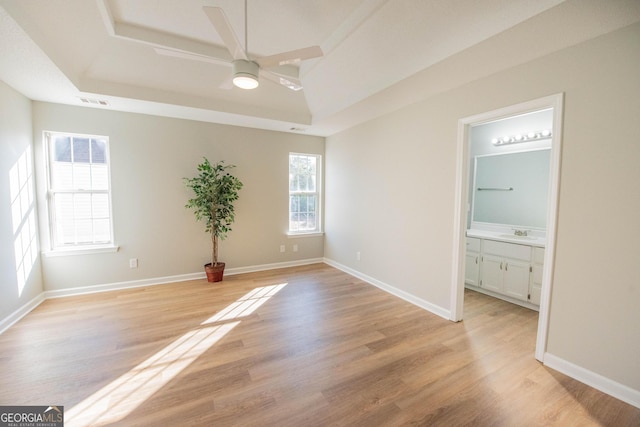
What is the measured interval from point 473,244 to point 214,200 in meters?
3.80

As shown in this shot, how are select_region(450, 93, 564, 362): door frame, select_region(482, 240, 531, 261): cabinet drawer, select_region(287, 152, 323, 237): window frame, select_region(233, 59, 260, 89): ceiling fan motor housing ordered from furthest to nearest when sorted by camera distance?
select_region(287, 152, 323, 237): window frame < select_region(482, 240, 531, 261): cabinet drawer < select_region(450, 93, 564, 362): door frame < select_region(233, 59, 260, 89): ceiling fan motor housing

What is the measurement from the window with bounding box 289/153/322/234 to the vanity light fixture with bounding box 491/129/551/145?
9.69ft

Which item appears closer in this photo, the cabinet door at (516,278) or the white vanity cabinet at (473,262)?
the cabinet door at (516,278)

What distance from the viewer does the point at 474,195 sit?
4.20 m

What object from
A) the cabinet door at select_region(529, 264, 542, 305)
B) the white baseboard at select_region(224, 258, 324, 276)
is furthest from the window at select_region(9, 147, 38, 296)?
the cabinet door at select_region(529, 264, 542, 305)

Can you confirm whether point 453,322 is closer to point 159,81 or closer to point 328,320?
point 328,320

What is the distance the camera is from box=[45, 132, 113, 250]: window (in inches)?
135

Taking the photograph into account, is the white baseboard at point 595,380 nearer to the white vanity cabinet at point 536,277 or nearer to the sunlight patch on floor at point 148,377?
the white vanity cabinet at point 536,277

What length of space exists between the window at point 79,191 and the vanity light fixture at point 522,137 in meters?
5.57

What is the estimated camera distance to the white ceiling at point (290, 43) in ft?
5.96

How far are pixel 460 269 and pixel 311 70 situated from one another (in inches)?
113

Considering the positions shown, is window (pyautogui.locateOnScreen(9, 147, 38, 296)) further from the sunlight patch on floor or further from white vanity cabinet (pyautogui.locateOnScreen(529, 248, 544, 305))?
white vanity cabinet (pyautogui.locateOnScreen(529, 248, 544, 305))

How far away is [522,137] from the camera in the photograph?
3562 millimetres

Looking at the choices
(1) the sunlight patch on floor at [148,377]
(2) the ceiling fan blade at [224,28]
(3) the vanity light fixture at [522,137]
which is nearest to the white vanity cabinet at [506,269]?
(3) the vanity light fixture at [522,137]
